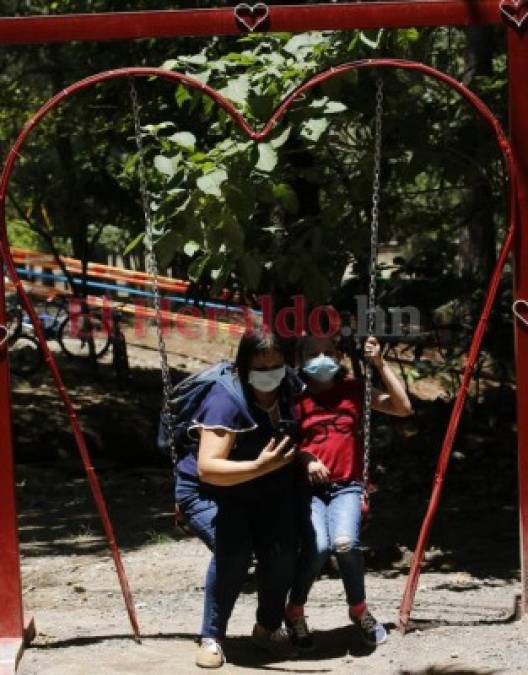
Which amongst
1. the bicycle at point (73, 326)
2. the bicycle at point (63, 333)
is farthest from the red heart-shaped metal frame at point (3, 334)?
the bicycle at point (73, 326)

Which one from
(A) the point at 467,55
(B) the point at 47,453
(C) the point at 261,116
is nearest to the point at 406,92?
(C) the point at 261,116

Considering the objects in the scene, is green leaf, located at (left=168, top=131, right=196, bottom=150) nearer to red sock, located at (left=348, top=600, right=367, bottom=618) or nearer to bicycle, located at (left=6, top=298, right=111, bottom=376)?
red sock, located at (left=348, top=600, right=367, bottom=618)

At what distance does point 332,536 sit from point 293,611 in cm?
43

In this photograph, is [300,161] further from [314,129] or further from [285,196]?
[314,129]

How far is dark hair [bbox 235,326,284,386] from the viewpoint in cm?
492

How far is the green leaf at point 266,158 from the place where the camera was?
19.8ft

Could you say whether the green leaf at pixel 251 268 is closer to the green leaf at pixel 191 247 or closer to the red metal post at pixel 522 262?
the green leaf at pixel 191 247

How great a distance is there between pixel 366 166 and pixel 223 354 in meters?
10.8

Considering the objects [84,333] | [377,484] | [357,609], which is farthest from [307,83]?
[84,333]

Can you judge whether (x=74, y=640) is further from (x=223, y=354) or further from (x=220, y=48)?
(x=223, y=354)

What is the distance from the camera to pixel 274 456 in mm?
4785

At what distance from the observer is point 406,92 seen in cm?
728

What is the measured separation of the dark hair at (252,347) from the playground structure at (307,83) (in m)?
0.85

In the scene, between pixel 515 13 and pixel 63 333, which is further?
pixel 63 333
